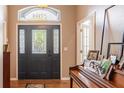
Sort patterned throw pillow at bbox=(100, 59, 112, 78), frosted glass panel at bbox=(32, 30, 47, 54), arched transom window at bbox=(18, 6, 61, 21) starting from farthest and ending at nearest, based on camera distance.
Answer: frosted glass panel at bbox=(32, 30, 47, 54), arched transom window at bbox=(18, 6, 61, 21), patterned throw pillow at bbox=(100, 59, 112, 78)

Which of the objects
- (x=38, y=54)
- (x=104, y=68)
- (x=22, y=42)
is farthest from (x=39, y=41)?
(x=104, y=68)

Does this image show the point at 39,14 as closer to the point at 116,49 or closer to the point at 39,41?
the point at 39,41

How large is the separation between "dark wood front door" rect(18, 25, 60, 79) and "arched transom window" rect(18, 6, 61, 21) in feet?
0.92

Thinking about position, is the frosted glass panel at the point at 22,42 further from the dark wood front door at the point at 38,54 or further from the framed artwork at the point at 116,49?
the framed artwork at the point at 116,49

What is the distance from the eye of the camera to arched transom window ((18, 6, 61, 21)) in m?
7.83


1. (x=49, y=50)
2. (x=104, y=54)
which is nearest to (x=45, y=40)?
(x=49, y=50)

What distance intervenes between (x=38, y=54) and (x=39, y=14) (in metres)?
1.40

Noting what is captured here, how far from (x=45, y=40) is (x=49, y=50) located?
0.39 metres

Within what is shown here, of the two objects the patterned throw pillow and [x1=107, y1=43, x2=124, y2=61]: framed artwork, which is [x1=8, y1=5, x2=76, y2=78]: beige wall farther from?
the patterned throw pillow

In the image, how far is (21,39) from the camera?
787cm

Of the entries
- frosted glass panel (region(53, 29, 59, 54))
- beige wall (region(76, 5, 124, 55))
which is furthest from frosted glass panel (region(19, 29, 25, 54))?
beige wall (region(76, 5, 124, 55))

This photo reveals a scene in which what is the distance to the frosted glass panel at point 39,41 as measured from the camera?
7.94m

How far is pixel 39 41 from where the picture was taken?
800 cm
